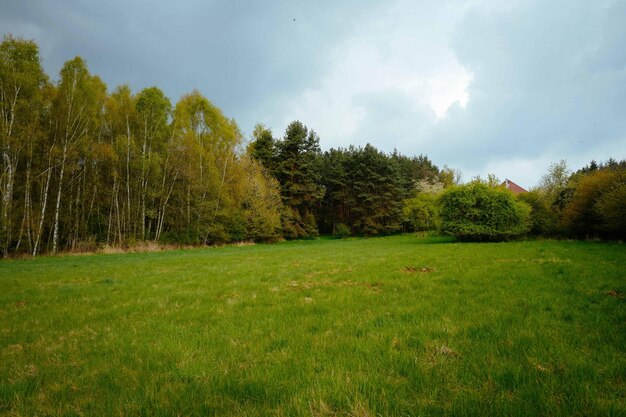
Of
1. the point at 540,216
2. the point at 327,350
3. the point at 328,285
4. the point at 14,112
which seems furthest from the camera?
the point at 540,216

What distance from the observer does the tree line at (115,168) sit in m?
21.4

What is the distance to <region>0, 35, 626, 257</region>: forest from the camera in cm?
2119

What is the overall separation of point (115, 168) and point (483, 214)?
116 feet

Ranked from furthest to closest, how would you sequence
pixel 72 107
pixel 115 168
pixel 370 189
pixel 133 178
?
pixel 370 189 < pixel 133 178 < pixel 115 168 < pixel 72 107

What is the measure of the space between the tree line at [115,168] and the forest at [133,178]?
0.10 m

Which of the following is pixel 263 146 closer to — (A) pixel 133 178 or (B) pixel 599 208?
(A) pixel 133 178

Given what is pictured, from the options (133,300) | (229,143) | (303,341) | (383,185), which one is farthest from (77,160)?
(383,185)

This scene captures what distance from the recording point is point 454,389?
2904 mm

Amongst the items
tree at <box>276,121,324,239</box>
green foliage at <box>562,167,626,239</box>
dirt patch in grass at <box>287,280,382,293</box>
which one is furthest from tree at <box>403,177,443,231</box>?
dirt patch in grass at <box>287,280,382,293</box>

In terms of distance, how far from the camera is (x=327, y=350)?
13.2 ft

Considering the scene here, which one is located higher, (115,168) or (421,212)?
(115,168)

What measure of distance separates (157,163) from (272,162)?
22.9 meters

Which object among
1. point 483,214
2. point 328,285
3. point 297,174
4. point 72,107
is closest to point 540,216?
point 483,214

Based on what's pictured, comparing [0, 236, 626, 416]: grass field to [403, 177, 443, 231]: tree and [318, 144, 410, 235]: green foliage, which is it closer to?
[403, 177, 443, 231]: tree
